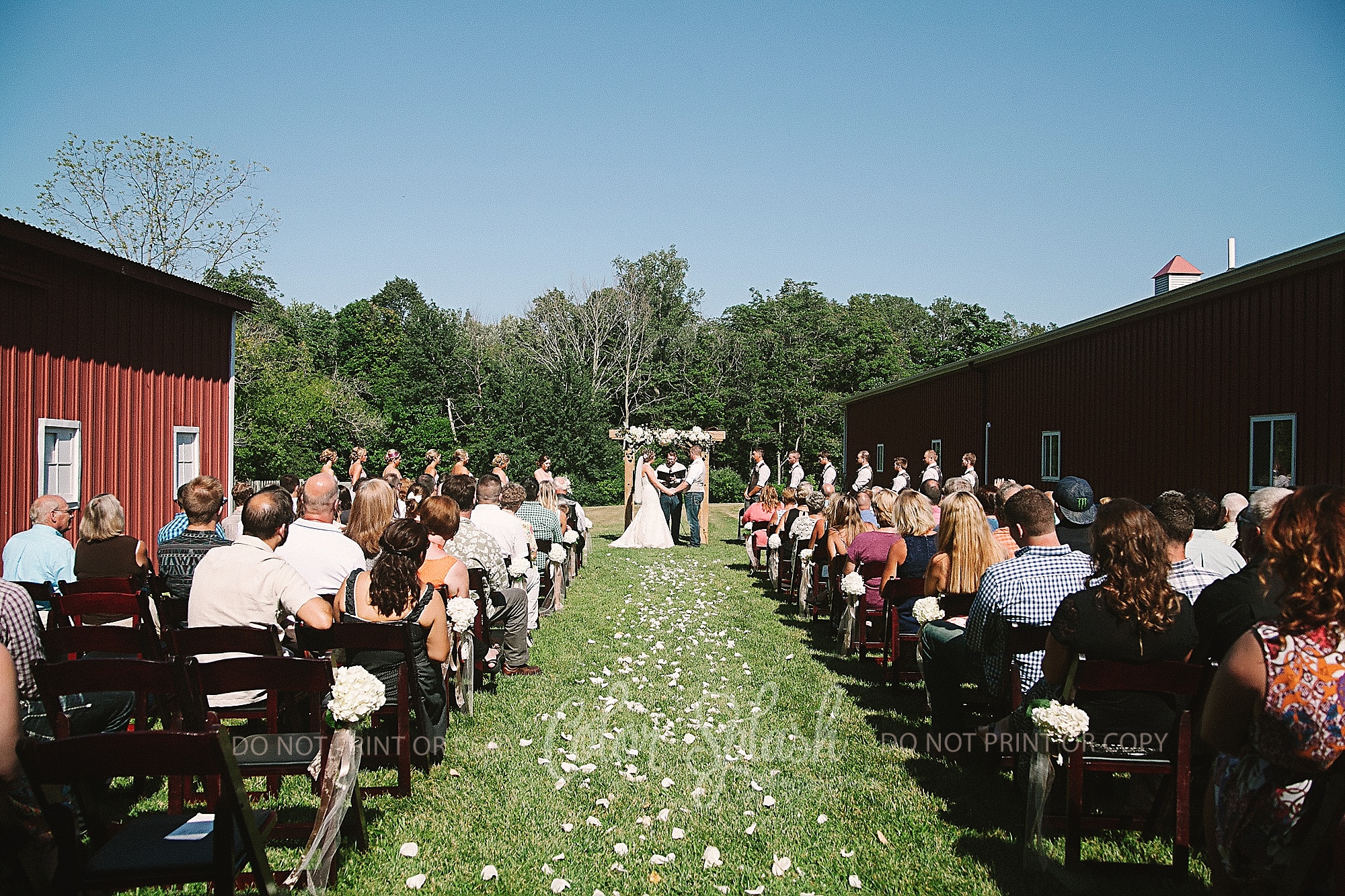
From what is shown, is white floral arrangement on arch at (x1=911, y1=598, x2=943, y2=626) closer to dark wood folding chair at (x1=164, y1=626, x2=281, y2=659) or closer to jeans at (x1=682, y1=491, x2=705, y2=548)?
dark wood folding chair at (x1=164, y1=626, x2=281, y2=659)

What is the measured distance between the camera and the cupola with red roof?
3925 cm

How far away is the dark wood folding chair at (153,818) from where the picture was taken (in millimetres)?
2625

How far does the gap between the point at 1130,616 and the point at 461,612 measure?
3627 mm

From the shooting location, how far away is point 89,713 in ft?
15.2

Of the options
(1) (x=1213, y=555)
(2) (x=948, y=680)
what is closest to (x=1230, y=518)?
(1) (x=1213, y=555)

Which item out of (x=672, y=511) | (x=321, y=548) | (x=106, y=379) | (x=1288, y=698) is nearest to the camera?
(x=1288, y=698)

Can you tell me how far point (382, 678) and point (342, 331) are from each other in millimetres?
57825

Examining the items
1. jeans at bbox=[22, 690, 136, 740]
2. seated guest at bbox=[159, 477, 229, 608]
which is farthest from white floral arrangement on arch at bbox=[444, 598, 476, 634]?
jeans at bbox=[22, 690, 136, 740]

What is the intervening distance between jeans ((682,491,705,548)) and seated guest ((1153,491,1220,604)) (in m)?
13.0

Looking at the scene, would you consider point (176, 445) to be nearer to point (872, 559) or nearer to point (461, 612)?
point (461, 612)

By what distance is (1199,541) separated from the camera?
21.1ft

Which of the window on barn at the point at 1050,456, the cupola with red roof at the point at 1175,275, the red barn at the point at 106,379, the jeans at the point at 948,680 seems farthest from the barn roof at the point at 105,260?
the cupola with red roof at the point at 1175,275

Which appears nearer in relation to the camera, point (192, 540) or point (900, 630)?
point (192, 540)

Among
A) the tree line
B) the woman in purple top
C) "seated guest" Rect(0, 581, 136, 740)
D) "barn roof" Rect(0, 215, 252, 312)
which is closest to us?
"seated guest" Rect(0, 581, 136, 740)
